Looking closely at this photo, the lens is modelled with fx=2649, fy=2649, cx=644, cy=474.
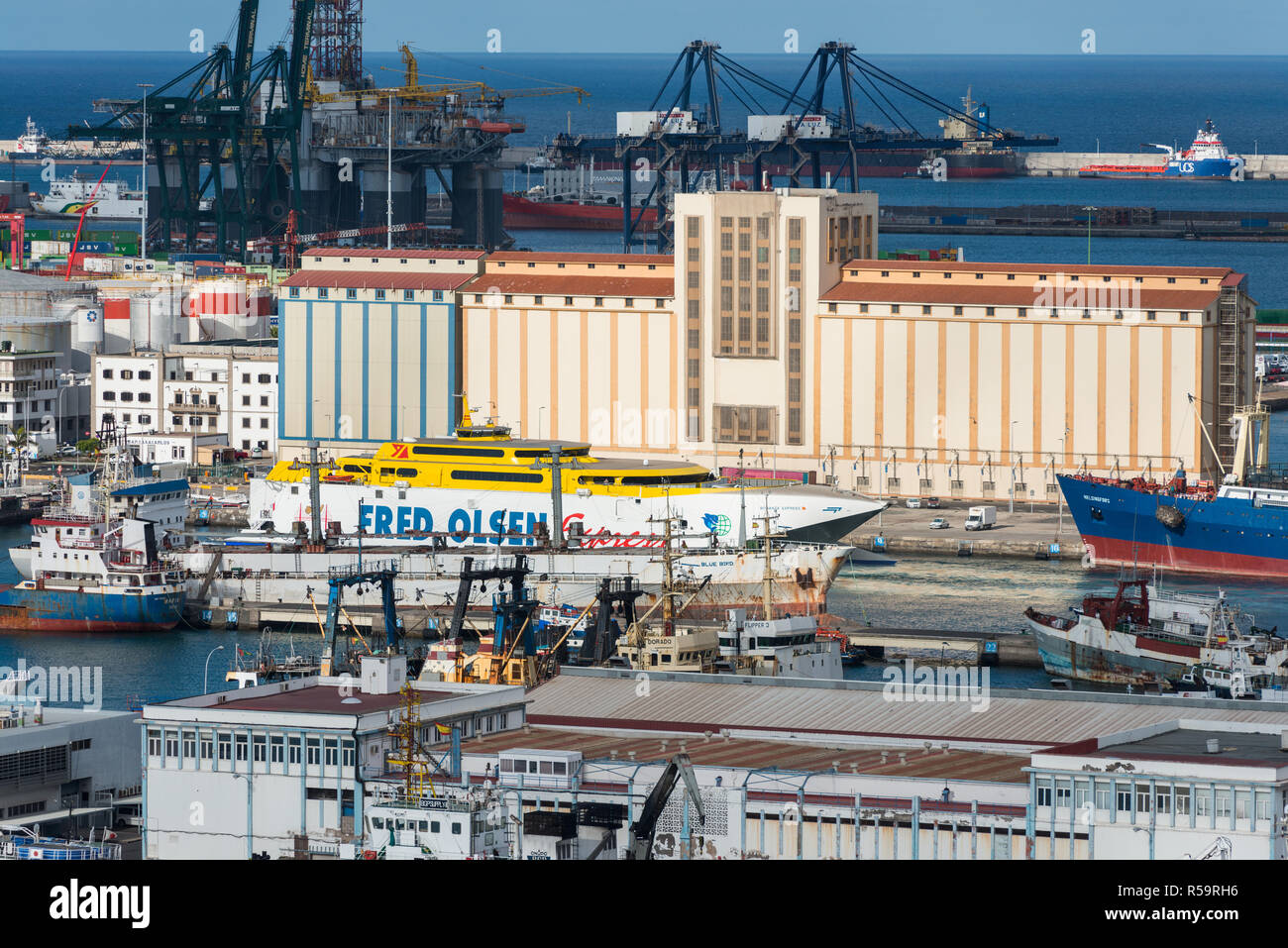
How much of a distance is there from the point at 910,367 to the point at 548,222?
86979mm

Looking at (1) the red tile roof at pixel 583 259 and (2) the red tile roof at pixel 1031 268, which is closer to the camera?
(2) the red tile roof at pixel 1031 268

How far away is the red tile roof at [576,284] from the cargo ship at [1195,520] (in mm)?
12814

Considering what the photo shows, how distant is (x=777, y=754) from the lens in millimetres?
25438

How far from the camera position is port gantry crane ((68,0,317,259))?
10069 cm

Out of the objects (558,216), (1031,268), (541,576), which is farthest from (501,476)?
(558,216)

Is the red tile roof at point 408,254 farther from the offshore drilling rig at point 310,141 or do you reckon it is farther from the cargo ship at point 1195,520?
the offshore drilling rig at point 310,141

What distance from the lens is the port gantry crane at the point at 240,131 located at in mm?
100688

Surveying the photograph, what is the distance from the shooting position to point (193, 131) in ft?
329

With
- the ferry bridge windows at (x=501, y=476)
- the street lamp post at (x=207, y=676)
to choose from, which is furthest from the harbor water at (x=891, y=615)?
the ferry bridge windows at (x=501, y=476)

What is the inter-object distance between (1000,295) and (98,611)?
23132mm

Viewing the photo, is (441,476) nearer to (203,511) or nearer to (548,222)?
(203,511)

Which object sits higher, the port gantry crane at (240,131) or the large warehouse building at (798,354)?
the port gantry crane at (240,131)

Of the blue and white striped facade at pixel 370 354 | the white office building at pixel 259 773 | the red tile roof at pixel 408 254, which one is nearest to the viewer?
the white office building at pixel 259 773

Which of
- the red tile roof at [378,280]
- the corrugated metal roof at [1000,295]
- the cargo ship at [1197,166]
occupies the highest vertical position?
the cargo ship at [1197,166]
